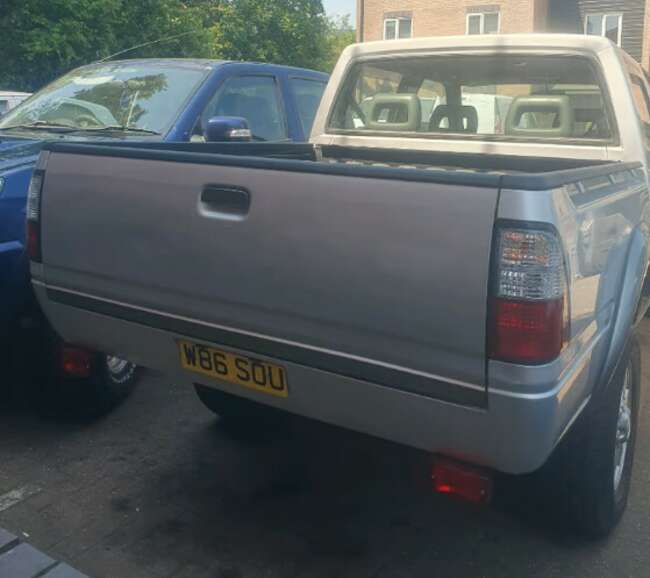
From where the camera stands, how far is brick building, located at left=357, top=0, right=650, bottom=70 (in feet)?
90.9

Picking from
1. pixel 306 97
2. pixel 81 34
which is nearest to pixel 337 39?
pixel 81 34

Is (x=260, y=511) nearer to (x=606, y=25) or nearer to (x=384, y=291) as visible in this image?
(x=384, y=291)

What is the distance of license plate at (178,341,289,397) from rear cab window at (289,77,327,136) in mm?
3487

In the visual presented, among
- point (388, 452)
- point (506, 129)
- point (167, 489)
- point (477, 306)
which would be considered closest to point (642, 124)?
point (506, 129)

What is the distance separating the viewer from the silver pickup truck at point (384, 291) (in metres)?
2.11

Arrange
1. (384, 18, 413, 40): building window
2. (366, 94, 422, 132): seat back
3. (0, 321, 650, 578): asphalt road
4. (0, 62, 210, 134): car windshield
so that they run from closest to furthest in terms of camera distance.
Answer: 1. (0, 321, 650, 578): asphalt road
2. (366, 94, 422, 132): seat back
3. (0, 62, 210, 134): car windshield
4. (384, 18, 413, 40): building window

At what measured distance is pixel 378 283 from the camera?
224cm

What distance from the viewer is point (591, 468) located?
2.82 m

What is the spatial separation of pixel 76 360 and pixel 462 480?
1615mm

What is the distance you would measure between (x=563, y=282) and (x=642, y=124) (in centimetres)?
219

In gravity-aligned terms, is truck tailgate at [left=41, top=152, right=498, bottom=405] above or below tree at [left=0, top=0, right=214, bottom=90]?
below

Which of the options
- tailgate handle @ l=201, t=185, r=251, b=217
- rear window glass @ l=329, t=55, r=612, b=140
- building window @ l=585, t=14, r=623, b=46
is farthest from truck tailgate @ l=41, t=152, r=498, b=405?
building window @ l=585, t=14, r=623, b=46

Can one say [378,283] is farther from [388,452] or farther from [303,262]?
[388,452]

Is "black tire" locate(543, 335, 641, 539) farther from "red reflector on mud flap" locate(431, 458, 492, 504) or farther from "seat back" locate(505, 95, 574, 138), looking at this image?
"seat back" locate(505, 95, 574, 138)
